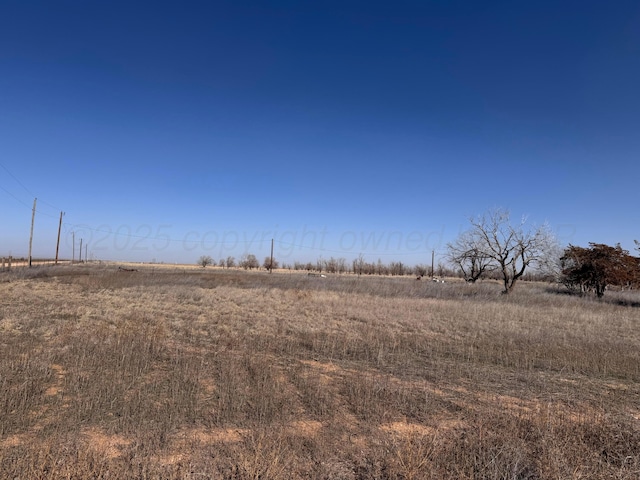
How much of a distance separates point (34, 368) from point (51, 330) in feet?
13.4

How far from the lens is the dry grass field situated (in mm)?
3740

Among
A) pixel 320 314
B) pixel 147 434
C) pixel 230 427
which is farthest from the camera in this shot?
pixel 320 314

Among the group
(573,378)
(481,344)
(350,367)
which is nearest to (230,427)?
(350,367)

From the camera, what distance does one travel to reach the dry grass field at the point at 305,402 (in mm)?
3740

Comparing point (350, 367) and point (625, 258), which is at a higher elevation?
point (625, 258)

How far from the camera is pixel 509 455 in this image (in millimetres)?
3943

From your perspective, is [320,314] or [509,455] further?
[320,314]

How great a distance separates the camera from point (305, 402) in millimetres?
5578

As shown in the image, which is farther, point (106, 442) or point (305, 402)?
point (305, 402)

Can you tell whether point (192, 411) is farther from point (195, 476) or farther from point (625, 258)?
point (625, 258)

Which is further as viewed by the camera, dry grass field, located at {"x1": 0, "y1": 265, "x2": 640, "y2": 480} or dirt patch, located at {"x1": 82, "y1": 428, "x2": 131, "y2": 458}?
dirt patch, located at {"x1": 82, "y1": 428, "x2": 131, "y2": 458}

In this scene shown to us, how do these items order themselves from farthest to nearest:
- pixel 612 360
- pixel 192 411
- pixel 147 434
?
pixel 612 360 → pixel 192 411 → pixel 147 434

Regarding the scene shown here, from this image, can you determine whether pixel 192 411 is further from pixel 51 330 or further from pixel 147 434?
pixel 51 330

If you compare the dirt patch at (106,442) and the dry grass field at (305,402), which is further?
the dirt patch at (106,442)
